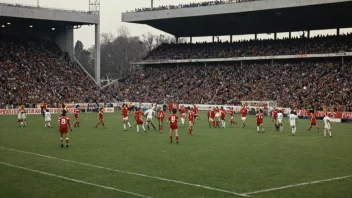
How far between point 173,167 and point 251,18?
57872 millimetres

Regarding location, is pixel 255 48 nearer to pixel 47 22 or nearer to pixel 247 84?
pixel 247 84

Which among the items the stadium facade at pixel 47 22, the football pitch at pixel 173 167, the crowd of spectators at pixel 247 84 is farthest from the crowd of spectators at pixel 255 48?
the football pitch at pixel 173 167

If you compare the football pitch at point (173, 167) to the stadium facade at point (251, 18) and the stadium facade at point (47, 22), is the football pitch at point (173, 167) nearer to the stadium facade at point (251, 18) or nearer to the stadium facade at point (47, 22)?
the stadium facade at point (251, 18)

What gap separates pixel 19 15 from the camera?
6656 cm

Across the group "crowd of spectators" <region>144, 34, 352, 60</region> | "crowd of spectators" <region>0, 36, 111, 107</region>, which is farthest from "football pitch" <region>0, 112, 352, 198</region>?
"crowd of spectators" <region>144, 34, 352, 60</region>

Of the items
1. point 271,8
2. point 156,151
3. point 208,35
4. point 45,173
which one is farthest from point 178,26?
point 45,173

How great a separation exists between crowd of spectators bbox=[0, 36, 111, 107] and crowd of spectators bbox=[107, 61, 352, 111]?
303 inches

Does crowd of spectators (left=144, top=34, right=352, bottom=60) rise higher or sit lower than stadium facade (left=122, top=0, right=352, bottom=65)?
lower

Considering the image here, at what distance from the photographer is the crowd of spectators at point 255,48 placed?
6788cm

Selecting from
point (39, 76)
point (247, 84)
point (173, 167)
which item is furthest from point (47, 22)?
point (173, 167)

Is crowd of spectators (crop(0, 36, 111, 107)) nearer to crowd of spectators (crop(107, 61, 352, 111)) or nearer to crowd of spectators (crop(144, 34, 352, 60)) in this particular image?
crowd of spectators (crop(107, 61, 352, 111))

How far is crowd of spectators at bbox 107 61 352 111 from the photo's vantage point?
5956cm

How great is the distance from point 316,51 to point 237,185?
5736 cm

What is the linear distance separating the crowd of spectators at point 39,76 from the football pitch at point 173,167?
123ft
